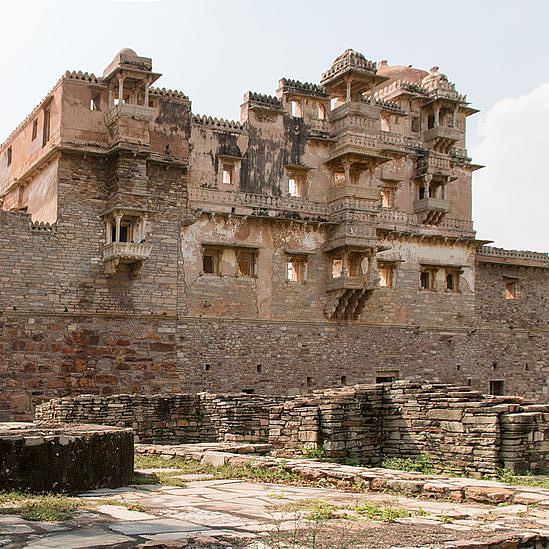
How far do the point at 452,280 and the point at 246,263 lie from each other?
8.36 metres

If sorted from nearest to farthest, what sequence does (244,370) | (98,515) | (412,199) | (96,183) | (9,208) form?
(98,515)
(96,183)
(244,370)
(9,208)
(412,199)

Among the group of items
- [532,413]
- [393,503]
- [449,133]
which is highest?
[449,133]

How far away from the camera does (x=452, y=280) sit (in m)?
26.6

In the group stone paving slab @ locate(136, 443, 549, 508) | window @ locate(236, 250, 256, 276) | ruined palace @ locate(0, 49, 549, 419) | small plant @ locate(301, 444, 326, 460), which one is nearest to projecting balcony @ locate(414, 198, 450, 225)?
ruined palace @ locate(0, 49, 549, 419)

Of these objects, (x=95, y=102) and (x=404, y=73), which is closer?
(x=95, y=102)

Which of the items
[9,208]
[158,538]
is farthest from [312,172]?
[158,538]

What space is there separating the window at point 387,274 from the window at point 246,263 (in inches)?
195

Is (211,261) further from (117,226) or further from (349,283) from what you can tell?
(349,283)

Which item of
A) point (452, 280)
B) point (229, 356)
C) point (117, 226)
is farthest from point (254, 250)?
point (452, 280)

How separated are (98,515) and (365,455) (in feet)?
18.9

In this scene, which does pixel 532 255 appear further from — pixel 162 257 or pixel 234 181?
pixel 162 257

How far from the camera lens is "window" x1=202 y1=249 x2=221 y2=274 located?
21.7 meters

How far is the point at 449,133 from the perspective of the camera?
26.7m

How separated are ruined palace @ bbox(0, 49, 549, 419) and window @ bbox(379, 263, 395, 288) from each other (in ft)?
0.25
